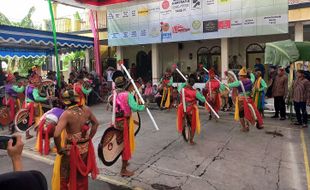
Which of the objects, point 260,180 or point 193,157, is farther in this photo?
point 193,157

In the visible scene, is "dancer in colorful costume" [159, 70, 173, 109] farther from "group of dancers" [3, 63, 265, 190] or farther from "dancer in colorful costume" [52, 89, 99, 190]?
"dancer in colorful costume" [52, 89, 99, 190]

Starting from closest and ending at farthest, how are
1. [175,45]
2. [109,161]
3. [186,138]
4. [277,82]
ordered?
[109,161] → [186,138] → [277,82] → [175,45]

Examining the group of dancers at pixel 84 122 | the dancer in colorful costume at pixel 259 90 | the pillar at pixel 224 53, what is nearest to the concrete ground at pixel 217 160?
the group of dancers at pixel 84 122

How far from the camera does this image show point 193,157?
659 cm

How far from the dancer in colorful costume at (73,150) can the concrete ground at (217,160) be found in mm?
1260

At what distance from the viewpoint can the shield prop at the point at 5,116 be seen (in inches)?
385

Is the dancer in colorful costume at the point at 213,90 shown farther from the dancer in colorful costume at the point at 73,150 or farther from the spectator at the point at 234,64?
the dancer in colorful costume at the point at 73,150

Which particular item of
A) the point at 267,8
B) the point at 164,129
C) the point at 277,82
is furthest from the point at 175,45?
the point at 164,129

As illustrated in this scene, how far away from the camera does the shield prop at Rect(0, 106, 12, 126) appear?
32.1 ft

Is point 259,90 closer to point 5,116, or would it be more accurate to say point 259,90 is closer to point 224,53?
point 224,53

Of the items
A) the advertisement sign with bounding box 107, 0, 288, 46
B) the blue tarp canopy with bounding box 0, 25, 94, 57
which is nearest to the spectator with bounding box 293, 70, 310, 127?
the advertisement sign with bounding box 107, 0, 288, 46

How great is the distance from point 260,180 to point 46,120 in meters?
4.06

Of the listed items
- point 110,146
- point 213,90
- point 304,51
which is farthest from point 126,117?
point 304,51

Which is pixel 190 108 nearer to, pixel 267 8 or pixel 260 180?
pixel 260 180
